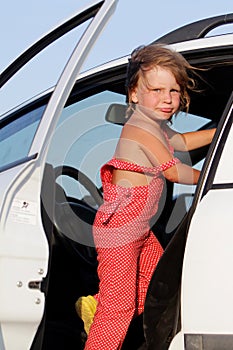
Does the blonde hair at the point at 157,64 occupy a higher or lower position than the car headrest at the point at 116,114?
higher

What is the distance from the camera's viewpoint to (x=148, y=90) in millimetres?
3156

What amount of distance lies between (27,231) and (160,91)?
0.75 metres

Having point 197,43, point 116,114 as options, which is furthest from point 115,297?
point 197,43

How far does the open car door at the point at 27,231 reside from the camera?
2715mm

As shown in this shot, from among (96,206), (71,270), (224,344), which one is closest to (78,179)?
(96,206)

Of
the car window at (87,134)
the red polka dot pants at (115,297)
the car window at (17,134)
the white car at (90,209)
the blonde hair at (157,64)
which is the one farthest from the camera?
the car window at (87,134)

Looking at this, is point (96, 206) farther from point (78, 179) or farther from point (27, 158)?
point (27, 158)

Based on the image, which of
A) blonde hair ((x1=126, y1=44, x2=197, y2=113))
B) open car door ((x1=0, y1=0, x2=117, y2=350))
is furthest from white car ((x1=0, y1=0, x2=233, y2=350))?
blonde hair ((x1=126, y1=44, x2=197, y2=113))

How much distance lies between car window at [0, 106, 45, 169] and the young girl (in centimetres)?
34

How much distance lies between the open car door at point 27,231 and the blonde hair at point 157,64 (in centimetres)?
32

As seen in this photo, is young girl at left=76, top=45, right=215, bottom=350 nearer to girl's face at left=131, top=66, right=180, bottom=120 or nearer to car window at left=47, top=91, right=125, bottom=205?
girl's face at left=131, top=66, right=180, bottom=120

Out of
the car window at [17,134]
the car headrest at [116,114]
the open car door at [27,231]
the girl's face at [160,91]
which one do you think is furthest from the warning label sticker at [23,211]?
the car headrest at [116,114]

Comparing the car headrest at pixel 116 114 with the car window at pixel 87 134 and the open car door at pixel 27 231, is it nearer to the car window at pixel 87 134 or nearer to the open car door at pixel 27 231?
the car window at pixel 87 134

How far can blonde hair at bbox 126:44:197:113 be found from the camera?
3.12m
